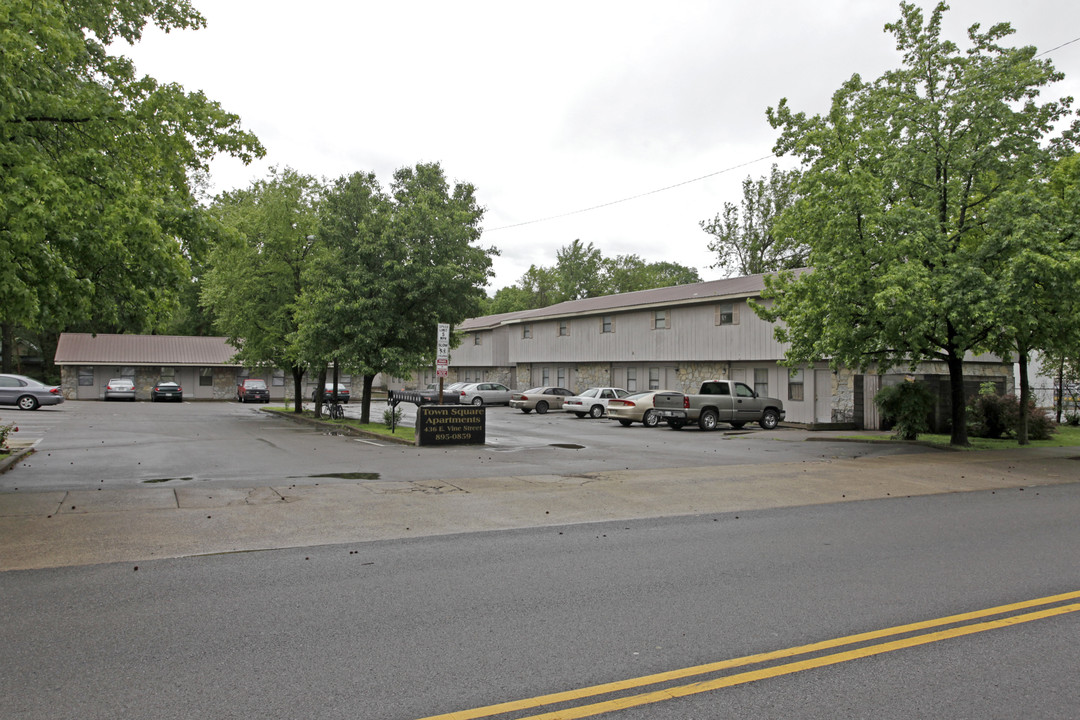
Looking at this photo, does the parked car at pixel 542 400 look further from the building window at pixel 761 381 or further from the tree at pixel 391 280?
the tree at pixel 391 280

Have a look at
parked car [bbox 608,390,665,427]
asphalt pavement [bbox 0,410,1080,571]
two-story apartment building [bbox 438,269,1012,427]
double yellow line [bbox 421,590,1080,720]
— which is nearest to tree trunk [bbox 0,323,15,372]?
two-story apartment building [bbox 438,269,1012,427]

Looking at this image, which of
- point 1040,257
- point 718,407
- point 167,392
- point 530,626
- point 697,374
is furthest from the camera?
point 167,392

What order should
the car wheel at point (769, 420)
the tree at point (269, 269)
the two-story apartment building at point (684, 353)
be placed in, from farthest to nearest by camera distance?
the tree at point (269, 269) < the two-story apartment building at point (684, 353) < the car wheel at point (769, 420)

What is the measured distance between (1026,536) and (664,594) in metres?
5.22

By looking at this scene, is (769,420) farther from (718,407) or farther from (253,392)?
(253,392)

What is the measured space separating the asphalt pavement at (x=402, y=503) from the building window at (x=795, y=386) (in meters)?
12.9

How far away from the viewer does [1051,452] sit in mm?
18797

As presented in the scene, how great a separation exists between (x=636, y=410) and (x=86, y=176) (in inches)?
824

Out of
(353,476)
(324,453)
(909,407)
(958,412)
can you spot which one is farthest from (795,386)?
(353,476)

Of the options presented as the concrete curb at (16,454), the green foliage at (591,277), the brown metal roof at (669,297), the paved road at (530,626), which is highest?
the green foliage at (591,277)

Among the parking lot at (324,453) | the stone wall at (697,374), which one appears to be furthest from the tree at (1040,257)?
the stone wall at (697,374)

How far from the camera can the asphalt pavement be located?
25.7 ft

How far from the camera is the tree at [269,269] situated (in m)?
29.7

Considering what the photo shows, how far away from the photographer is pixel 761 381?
98.5 feet
